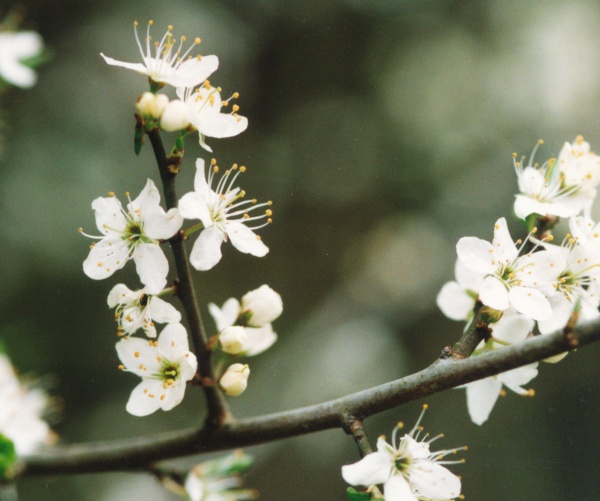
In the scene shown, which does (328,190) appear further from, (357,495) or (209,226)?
(357,495)

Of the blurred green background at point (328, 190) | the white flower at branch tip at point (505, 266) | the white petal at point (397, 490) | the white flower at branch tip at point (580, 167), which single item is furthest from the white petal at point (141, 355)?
the blurred green background at point (328, 190)

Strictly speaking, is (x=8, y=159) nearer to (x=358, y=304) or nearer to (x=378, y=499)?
(x=358, y=304)

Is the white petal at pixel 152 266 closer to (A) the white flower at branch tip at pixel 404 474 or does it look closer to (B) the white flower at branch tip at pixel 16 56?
(A) the white flower at branch tip at pixel 404 474

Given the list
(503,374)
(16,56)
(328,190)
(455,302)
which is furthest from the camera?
(328,190)

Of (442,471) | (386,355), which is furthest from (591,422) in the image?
(442,471)

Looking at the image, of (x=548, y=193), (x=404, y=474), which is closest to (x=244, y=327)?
(x=404, y=474)

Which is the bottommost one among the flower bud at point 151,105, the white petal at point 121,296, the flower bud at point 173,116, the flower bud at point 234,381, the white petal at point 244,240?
the flower bud at point 234,381

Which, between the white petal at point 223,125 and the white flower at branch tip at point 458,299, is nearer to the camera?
the white petal at point 223,125
